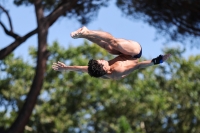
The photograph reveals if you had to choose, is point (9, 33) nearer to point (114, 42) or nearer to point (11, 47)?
point (11, 47)

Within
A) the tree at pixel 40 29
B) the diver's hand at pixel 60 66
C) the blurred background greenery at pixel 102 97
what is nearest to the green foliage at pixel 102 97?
the blurred background greenery at pixel 102 97

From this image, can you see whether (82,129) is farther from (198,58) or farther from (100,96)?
(198,58)

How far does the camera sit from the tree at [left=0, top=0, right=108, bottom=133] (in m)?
12.1

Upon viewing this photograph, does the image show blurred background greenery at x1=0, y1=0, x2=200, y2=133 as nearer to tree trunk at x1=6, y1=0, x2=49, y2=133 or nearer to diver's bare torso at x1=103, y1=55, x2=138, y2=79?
tree trunk at x1=6, y1=0, x2=49, y2=133

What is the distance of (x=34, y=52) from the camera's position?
19.2 m

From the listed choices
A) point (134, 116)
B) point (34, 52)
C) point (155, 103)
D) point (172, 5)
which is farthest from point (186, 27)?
point (34, 52)

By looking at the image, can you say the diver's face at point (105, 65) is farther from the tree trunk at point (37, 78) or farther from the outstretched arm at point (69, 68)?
the tree trunk at point (37, 78)

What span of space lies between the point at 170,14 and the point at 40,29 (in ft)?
11.6

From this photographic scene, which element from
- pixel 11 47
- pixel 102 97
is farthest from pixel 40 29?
pixel 102 97

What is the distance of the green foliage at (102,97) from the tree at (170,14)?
12.0ft

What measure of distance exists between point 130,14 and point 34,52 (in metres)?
5.54

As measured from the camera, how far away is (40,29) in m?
12.9

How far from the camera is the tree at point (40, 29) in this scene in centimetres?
1209

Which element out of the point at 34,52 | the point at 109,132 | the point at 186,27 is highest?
the point at 186,27
